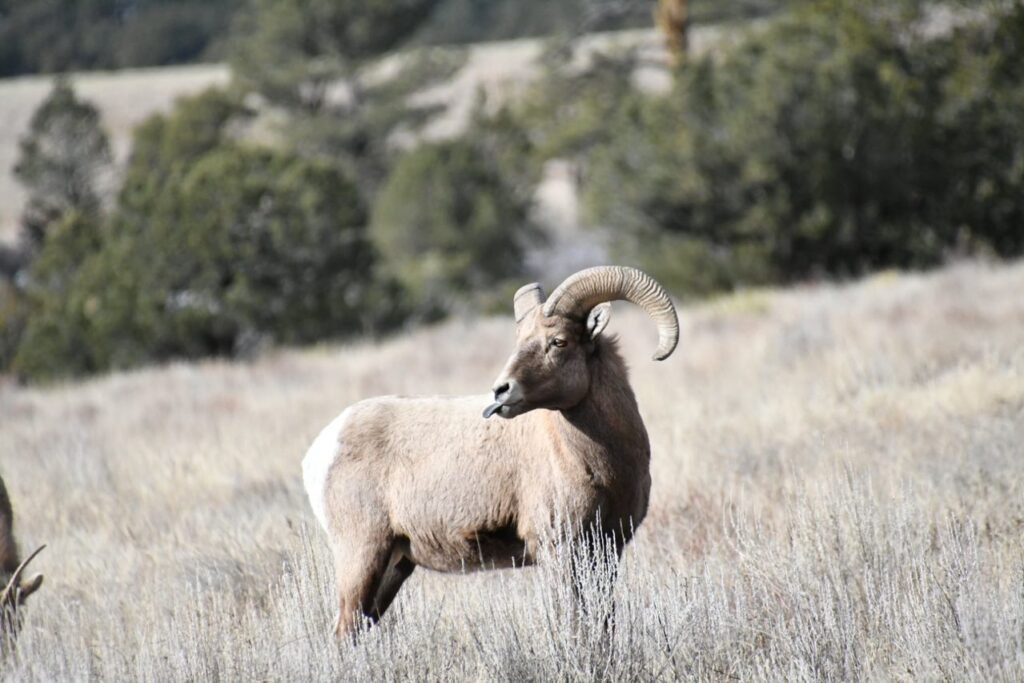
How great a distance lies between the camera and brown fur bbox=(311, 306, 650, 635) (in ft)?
17.3

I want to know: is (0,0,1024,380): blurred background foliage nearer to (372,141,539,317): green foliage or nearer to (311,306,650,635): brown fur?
(372,141,539,317): green foliage

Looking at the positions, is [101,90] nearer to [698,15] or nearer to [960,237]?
[698,15]

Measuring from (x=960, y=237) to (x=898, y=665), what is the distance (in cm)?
1875

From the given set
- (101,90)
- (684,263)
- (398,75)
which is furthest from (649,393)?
(101,90)

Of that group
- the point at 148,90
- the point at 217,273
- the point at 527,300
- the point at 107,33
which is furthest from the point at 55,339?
the point at 107,33

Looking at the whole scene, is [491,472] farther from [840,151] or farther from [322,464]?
[840,151]

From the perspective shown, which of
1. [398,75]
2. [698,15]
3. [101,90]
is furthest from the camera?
[101,90]

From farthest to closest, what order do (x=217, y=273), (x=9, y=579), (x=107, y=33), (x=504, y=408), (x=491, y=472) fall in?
1. (x=107, y=33)
2. (x=217, y=273)
3. (x=9, y=579)
4. (x=491, y=472)
5. (x=504, y=408)

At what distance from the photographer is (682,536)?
698 centimetres

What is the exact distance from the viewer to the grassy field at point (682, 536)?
497cm

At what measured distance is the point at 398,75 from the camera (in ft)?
142

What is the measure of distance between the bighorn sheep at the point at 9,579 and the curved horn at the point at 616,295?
8.31 feet

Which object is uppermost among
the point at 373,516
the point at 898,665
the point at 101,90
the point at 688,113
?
the point at 101,90

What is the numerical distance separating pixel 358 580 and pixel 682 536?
7.17ft
